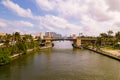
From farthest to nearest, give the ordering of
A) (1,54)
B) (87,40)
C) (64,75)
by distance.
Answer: (87,40), (1,54), (64,75)

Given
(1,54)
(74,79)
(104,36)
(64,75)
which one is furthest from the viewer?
(104,36)

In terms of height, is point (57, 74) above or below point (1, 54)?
below

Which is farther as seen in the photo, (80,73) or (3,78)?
(80,73)

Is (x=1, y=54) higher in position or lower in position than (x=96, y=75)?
higher

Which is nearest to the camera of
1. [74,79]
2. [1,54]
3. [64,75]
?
[74,79]

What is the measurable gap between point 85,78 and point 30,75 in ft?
32.1

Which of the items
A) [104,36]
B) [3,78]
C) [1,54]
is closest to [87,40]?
[104,36]

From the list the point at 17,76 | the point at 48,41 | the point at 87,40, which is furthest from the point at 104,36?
the point at 17,76

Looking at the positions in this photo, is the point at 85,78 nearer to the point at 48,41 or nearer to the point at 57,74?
the point at 57,74

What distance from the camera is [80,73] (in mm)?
34969

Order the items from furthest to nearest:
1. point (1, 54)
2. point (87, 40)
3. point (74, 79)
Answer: point (87, 40) < point (1, 54) < point (74, 79)

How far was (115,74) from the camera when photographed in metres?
34.8

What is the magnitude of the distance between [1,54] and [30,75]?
11260 millimetres

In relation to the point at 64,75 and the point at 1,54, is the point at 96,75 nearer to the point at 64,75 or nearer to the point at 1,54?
the point at 64,75
